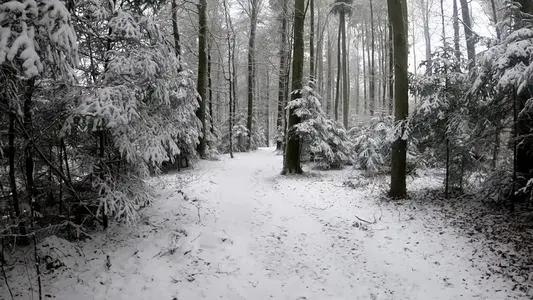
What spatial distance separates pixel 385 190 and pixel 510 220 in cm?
329

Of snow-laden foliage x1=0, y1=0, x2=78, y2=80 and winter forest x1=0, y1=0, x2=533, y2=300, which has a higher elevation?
snow-laden foliage x1=0, y1=0, x2=78, y2=80

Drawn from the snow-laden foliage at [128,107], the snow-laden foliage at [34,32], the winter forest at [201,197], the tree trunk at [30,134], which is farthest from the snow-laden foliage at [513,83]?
the tree trunk at [30,134]

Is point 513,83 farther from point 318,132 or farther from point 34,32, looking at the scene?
point 318,132

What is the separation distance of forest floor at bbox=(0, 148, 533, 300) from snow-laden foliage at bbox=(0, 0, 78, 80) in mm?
3373

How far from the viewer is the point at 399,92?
27.3ft

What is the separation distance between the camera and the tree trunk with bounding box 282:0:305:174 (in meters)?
12.0

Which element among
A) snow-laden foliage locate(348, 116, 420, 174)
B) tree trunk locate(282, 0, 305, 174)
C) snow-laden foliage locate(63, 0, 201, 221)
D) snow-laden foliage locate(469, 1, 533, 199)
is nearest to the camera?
snow-laden foliage locate(63, 0, 201, 221)

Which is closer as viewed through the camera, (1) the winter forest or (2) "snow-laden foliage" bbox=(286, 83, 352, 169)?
(1) the winter forest

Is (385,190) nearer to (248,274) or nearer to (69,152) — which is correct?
(248,274)

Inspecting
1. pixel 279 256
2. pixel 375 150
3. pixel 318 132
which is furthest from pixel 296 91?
pixel 279 256

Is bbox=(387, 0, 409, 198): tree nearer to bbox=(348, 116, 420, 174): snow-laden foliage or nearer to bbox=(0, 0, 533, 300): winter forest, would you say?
bbox=(0, 0, 533, 300): winter forest

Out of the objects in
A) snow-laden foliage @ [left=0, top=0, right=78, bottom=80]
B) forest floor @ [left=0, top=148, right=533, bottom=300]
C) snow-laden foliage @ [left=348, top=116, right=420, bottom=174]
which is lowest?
forest floor @ [left=0, top=148, right=533, bottom=300]

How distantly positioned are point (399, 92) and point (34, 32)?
777cm

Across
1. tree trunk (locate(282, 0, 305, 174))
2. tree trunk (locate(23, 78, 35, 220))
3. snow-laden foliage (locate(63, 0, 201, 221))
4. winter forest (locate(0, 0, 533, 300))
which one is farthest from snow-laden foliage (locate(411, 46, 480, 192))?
tree trunk (locate(23, 78, 35, 220))
